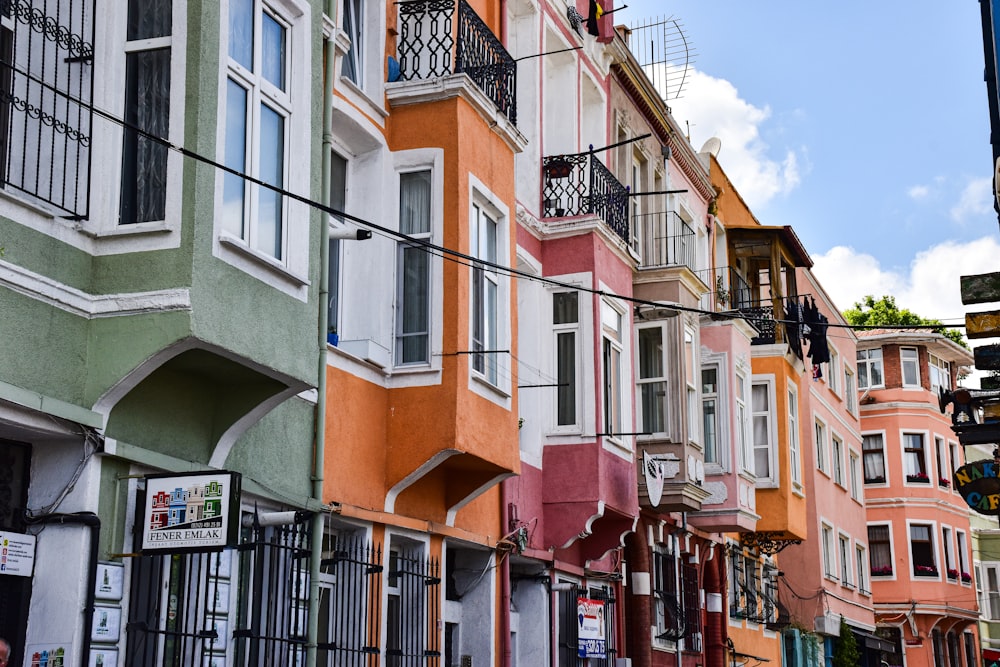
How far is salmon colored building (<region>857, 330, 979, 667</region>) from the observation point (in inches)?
1828

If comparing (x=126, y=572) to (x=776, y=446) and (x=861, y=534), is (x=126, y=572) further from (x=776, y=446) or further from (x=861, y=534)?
(x=861, y=534)

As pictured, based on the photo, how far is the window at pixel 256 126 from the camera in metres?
11.0

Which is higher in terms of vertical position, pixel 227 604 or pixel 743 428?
pixel 743 428

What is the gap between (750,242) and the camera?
3161cm

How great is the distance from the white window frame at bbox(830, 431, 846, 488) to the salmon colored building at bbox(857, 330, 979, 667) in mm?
7348

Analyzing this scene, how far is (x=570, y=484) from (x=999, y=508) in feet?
19.0

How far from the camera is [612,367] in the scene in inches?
792

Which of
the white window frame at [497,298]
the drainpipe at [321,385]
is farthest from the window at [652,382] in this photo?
the drainpipe at [321,385]

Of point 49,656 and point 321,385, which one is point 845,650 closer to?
point 321,385

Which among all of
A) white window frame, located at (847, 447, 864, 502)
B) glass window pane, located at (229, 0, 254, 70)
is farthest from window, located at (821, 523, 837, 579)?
glass window pane, located at (229, 0, 254, 70)

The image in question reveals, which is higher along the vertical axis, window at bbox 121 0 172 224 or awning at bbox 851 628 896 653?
window at bbox 121 0 172 224

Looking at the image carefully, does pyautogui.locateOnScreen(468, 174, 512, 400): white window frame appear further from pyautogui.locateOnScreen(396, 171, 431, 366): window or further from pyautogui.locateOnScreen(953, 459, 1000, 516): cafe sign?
pyautogui.locateOnScreen(953, 459, 1000, 516): cafe sign

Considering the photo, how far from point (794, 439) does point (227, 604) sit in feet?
77.1

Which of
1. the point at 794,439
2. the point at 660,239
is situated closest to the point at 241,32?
the point at 660,239
